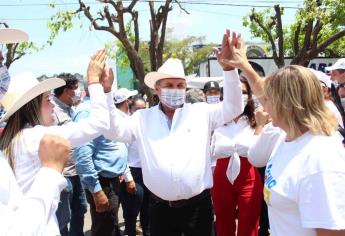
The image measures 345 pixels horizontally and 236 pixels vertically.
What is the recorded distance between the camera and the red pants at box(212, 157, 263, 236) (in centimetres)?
421

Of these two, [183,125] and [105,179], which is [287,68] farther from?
[105,179]

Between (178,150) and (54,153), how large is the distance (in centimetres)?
181

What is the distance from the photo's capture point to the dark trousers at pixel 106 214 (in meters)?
4.61

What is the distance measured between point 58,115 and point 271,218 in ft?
10.9

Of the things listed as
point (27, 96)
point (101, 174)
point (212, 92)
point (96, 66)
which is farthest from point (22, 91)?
point (212, 92)

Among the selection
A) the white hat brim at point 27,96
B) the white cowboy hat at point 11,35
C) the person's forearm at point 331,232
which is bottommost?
the person's forearm at point 331,232

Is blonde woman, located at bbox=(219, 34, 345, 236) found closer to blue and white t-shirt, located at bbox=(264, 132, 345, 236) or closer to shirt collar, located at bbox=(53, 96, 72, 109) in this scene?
blue and white t-shirt, located at bbox=(264, 132, 345, 236)

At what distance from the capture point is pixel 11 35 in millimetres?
1844

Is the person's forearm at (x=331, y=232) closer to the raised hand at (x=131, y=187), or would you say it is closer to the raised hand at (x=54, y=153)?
the raised hand at (x=54, y=153)

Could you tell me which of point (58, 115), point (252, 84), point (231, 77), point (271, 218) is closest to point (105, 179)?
point (58, 115)

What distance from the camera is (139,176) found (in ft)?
18.6

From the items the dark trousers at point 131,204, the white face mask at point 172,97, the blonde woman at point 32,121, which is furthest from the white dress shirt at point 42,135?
the dark trousers at point 131,204

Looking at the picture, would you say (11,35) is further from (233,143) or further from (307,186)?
(233,143)

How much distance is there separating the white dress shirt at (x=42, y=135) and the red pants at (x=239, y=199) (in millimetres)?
1749
